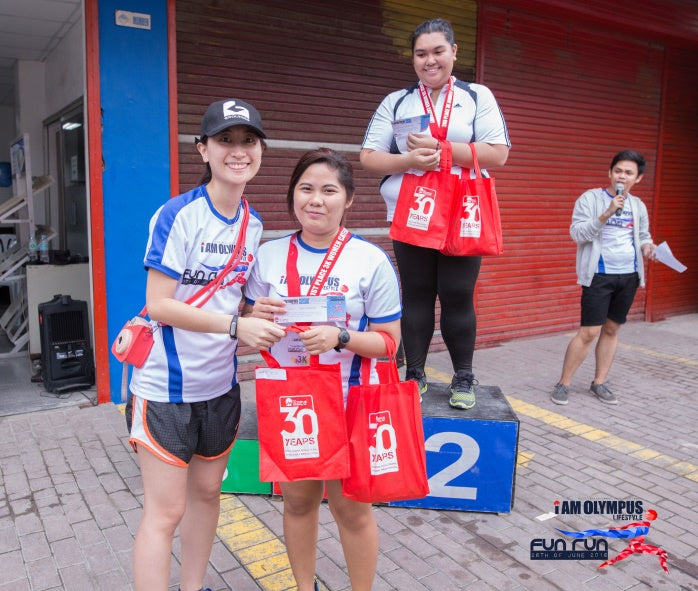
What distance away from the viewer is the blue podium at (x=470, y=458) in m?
3.42

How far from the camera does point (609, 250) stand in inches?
206

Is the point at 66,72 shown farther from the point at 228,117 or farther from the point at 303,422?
the point at 303,422

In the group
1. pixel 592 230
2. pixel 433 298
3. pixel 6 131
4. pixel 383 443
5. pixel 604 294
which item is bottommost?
pixel 383 443

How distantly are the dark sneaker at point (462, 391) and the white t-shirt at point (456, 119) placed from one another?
109 cm

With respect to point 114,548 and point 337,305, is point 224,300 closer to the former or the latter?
point 337,305

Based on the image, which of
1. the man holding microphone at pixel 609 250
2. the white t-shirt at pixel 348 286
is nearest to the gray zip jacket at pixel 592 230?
the man holding microphone at pixel 609 250

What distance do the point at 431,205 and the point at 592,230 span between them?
2.47 meters

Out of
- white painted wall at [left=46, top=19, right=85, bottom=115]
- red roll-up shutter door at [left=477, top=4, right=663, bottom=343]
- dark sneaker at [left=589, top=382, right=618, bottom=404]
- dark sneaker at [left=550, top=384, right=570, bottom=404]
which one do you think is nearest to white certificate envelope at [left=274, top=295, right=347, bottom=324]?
dark sneaker at [left=550, top=384, right=570, bottom=404]

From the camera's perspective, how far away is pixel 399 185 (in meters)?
3.42

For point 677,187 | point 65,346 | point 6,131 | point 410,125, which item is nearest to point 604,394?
point 410,125

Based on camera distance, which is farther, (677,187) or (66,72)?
(677,187)

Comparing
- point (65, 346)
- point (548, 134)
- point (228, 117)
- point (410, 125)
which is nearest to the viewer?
point (228, 117)

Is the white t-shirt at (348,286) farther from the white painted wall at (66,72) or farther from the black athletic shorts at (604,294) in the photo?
the white painted wall at (66,72)

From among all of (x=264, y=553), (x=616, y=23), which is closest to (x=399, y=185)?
(x=264, y=553)
